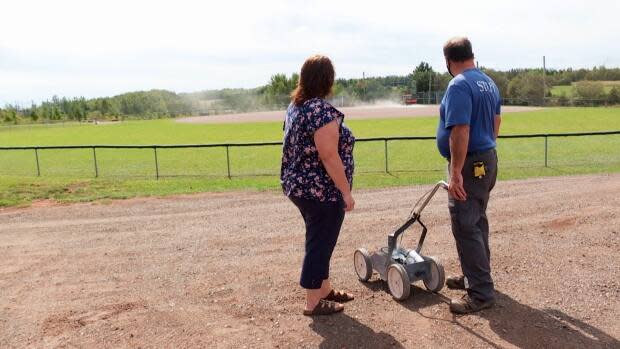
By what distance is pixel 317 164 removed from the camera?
4.23 m

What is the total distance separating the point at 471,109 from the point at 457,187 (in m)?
0.61

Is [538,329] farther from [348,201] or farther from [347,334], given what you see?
[348,201]

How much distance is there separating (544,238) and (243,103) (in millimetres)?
100271

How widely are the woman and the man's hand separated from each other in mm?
804

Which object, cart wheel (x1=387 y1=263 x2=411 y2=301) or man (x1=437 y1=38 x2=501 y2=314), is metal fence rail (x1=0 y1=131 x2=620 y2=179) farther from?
man (x1=437 y1=38 x2=501 y2=314)

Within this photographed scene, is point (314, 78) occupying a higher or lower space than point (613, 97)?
higher

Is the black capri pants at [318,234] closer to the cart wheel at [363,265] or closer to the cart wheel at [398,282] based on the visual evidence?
the cart wheel at [398,282]

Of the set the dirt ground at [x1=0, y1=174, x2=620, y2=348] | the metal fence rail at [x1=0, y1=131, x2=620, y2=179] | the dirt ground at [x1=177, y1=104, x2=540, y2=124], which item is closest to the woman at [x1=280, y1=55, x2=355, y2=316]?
the dirt ground at [x1=0, y1=174, x2=620, y2=348]

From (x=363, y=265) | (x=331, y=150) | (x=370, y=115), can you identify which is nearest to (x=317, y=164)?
(x=331, y=150)

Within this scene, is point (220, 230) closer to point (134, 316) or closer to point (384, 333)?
point (134, 316)

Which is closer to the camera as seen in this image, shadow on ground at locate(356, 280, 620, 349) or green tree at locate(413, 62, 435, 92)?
shadow on ground at locate(356, 280, 620, 349)

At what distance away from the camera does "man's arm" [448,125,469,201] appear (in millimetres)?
4242

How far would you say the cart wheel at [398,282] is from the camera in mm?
4676

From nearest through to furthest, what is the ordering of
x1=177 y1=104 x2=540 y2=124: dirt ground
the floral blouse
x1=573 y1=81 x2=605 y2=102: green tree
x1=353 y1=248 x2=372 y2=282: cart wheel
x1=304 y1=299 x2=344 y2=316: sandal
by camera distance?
the floral blouse → x1=304 y1=299 x2=344 y2=316: sandal → x1=353 y1=248 x2=372 y2=282: cart wheel → x1=177 y1=104 x2=540 y2=124: dirt ground → x1=573 y1=81 x2=605 y2=102: green tree
